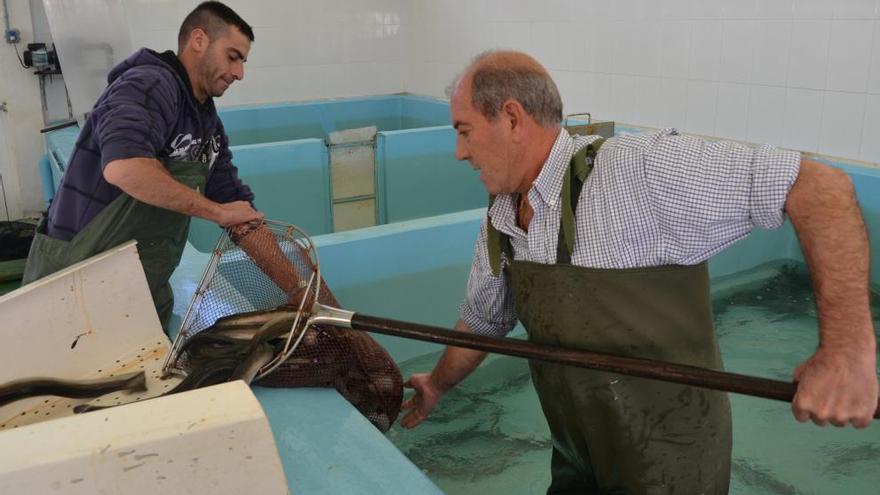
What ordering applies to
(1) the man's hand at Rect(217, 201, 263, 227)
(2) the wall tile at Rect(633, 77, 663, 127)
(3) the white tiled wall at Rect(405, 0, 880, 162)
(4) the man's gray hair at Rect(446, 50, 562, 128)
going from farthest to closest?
1. (2) the wall tile at Rect(633, 77, 663, 127)
2. (3) the white tiled wall at Rect(405, 0, 880, 162)
3. (1) the man's hand at Rect(217, 201, 263, 227)
4. (4) the man's gray hair at Rect(446, 50, 562, 128)

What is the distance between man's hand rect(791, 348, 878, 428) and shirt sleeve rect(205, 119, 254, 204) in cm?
177

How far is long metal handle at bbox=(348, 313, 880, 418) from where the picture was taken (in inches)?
45.5

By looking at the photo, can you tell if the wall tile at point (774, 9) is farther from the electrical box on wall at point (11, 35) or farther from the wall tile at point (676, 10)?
the electrical box on wall at point (11, 35)

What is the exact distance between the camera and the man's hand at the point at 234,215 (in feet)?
5.98

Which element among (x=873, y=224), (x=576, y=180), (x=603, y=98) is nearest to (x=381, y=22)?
(x=603, y=98)

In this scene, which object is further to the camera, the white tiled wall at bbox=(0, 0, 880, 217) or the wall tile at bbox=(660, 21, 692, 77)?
the wall tile at bbox=(660, 21, 692, 77)

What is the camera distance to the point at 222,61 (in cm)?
208

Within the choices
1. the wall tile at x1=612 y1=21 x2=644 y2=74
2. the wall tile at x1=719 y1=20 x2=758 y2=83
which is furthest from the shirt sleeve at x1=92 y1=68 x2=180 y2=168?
the wall tile at x1=612 y1=21 x2=644 y2=74

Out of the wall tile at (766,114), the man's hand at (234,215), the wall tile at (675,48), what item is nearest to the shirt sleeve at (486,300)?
the man's hand at (234,215)

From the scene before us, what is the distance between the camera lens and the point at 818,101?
133 inches

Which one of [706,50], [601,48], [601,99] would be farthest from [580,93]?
[706,50]

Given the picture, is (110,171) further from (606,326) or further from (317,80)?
(317,80)

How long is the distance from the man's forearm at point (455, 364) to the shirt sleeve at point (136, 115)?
915mm

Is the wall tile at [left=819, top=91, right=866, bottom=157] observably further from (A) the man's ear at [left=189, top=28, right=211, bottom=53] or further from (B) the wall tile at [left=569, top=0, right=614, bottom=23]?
(A) the man's ear at [left=189, top=28, right=211, bottom=53]
